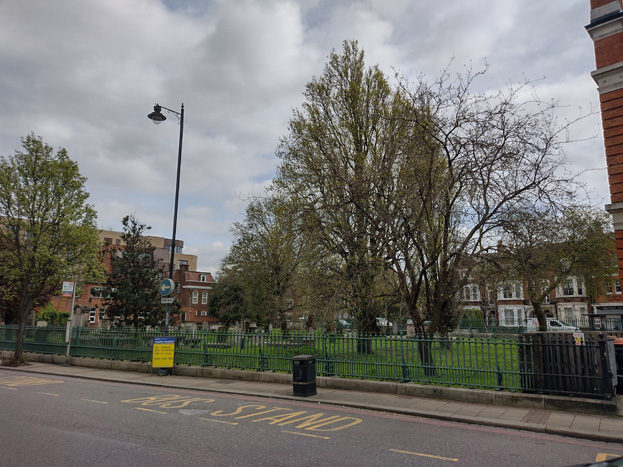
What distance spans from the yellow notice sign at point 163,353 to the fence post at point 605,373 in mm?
12844

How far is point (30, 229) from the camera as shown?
19328 millimetres

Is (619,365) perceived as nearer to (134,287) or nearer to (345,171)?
(345,171)

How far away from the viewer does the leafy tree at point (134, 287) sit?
31.2 meters

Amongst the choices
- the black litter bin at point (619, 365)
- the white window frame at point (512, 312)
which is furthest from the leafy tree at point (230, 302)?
the white window frame at point (512, 312)

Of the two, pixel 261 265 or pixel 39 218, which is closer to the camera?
pixel 39 218

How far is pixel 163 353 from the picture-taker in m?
15.4

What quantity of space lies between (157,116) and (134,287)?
19022mm

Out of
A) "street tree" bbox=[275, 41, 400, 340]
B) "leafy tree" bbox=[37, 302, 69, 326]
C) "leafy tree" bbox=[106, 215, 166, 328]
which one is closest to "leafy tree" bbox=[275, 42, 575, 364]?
"street tree" bbox=[275, 41, 400, 340]

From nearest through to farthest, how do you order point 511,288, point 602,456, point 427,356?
1. point 602,456
2. point 427,356
3. point 511,288

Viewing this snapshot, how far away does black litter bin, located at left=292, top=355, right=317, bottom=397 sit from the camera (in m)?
11.2

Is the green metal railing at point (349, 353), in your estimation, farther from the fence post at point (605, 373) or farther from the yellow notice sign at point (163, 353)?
the fence post at point (605, 373)

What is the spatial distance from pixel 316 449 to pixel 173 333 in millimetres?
11035

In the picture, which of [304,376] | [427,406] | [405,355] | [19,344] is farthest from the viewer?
[19,344]

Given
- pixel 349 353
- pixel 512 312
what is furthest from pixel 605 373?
pixel 512 312
